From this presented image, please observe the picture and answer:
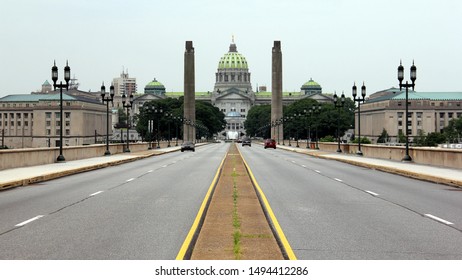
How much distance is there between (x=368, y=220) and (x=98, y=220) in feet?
19.0

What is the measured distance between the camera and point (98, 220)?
1367cm

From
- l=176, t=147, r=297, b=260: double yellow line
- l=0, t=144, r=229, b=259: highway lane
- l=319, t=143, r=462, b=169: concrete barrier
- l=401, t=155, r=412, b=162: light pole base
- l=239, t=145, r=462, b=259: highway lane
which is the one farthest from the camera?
l=401, t=155, r=412, b=162: light pole base

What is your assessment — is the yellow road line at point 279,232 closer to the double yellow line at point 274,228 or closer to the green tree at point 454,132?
the double yellow line at point 274,228

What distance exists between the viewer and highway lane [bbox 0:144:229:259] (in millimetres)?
10062

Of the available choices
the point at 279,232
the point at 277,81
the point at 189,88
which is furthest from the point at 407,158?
the point at 277,81

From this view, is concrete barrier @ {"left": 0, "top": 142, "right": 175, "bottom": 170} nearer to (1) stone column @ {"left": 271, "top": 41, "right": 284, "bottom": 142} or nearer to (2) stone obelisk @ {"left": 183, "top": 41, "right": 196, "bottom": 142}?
(2) stone obelisk @ {"left": 183, "top": 41, "right": 196, "bottom": 142}

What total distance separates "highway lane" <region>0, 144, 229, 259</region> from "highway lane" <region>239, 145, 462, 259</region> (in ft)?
7.54

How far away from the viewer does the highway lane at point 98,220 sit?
10.1m

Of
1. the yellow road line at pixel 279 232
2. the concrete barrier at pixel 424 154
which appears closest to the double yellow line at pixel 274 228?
the yellow road line at pixel 279 232

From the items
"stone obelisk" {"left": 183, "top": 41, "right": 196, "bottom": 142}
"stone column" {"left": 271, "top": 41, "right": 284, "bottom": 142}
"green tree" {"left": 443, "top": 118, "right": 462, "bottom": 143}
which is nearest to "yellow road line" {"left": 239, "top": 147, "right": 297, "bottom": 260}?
"stone obelisk" {"left": 183, "top": 41, "right": 196, "bottom": 142}

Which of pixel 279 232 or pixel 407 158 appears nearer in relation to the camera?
pixel 279 232

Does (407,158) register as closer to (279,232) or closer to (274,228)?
(274,228)

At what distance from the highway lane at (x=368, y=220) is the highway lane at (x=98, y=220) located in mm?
2298

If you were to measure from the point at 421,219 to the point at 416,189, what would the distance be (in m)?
8.86
